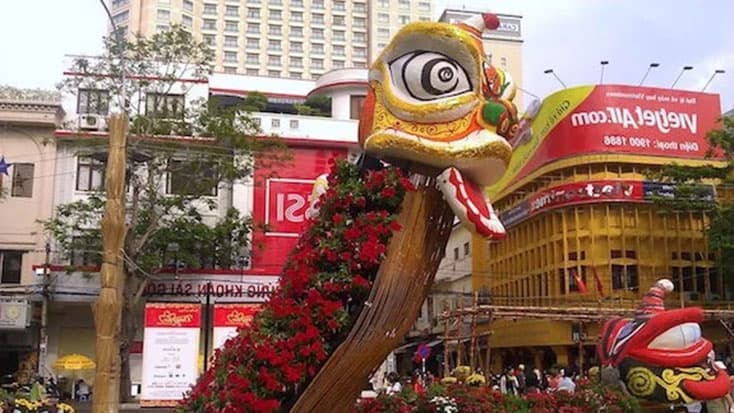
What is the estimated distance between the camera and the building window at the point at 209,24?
71.9m

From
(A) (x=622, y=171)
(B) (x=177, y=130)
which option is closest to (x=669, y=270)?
(A) (x=622, y=171)

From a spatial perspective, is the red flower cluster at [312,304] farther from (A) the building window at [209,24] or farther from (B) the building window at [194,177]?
(A) the building window at [209,24]

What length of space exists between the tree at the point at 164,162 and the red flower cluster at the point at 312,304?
56.7ft

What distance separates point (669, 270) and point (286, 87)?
68.0 ft

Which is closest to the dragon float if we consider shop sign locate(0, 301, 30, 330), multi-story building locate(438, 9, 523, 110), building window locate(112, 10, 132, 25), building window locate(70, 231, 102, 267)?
building window locate(70, 231, 102, 267)

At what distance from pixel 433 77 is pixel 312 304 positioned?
175 centimetres

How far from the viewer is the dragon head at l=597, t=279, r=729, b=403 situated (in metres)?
11.2

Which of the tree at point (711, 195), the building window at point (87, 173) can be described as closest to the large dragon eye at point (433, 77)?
the tree at point (711, 195)

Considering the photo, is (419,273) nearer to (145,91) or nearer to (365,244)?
(365,244)

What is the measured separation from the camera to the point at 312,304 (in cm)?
531

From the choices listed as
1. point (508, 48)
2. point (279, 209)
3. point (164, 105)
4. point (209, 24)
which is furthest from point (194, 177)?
point (209, 24)

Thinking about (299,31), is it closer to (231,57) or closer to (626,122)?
(231,57)

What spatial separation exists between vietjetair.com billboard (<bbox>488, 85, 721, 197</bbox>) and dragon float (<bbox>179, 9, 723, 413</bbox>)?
21.5m

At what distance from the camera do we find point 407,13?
73625 mm
